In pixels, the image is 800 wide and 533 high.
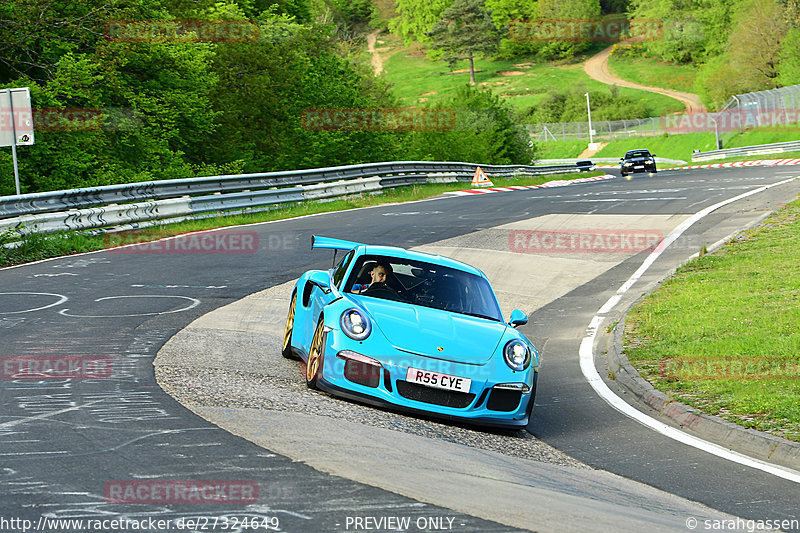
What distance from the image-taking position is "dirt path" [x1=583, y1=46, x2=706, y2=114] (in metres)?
119

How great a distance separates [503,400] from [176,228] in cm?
1571

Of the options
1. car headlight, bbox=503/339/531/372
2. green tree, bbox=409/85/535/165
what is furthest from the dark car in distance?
car headlight, bbox=503/339/531/372

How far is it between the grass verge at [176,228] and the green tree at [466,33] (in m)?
136

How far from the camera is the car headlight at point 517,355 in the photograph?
7941mm

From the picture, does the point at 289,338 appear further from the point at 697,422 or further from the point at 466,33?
the point at 466,33

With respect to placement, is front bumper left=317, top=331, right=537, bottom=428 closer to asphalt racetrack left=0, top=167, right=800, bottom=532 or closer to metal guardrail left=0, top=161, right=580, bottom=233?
asphalt racetrack left=0, top=167, right=800, bottom=532

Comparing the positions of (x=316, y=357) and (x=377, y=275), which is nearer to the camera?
(x=316, y=357)

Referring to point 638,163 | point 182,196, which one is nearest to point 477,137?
point 638,163

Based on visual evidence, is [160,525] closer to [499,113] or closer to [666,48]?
[499,113]

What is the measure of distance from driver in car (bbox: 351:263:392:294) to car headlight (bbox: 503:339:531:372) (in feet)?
4.92

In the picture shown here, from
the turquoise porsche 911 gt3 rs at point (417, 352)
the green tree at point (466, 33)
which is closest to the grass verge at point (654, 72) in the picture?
the green tree at point (466, 33)

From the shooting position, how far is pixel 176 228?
22.0 metres

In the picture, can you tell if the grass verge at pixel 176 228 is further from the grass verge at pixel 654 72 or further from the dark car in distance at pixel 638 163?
the grass verge at pixel 654 72

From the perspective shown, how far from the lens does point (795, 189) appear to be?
90.4 feet
